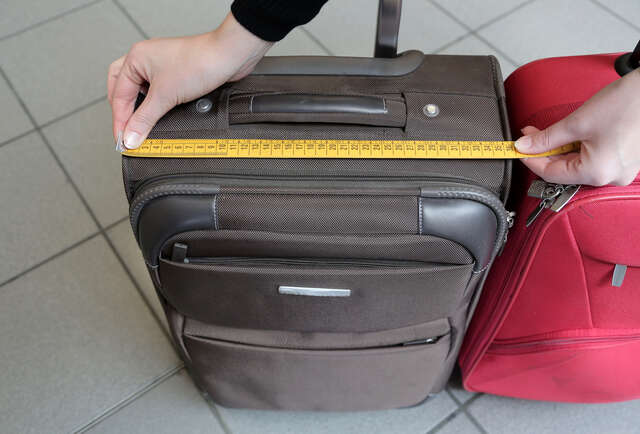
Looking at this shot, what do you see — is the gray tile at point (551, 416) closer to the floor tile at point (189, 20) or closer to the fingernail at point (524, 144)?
the fingernail at point (524, 144)

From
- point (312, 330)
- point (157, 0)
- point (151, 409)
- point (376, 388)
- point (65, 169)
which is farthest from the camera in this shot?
point (157, 0)

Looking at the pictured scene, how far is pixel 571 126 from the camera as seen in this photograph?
65 centimetres

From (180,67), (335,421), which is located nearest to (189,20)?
(180,67)

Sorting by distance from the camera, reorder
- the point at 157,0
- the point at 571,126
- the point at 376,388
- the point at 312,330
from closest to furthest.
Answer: the point at 571,126 → the point at 312,330 → the point at 376,388 → the point at 157,0

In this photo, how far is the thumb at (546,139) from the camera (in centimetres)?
66

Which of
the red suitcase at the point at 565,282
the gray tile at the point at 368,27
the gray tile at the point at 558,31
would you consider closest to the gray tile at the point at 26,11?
the gray tile at the point at 368,27

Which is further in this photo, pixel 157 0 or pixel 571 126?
pixel 157 0

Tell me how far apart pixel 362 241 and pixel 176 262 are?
27 cm

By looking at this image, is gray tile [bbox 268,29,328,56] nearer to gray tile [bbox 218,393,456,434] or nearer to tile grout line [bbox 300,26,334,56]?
tile grout line [bbox 300,26,334,56]

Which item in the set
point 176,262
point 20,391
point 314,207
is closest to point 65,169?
point 20,391

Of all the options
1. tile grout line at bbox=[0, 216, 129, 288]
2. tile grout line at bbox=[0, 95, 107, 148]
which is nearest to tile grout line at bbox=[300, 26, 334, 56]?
tile grout line at bbox=[0, 95, 107, 148]

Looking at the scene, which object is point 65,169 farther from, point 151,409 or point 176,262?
point 176,262

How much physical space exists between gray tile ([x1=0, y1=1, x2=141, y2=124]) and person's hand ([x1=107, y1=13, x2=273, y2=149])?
91 cm

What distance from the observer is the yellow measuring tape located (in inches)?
27.4
